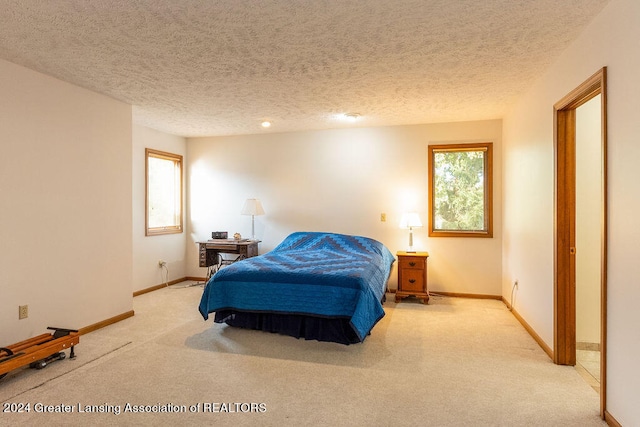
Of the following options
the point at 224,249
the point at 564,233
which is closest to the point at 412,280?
the point at 564,233

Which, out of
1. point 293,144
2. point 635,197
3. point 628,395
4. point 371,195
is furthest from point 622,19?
point 293,144

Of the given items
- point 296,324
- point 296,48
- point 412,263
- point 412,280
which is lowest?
point 296,324

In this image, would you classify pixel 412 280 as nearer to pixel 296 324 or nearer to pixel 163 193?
pixel 296 324

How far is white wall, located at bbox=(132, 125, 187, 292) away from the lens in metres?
4.99

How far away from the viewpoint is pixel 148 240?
520 centimetres

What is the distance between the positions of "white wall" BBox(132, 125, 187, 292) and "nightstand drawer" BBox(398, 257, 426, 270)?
3.55m

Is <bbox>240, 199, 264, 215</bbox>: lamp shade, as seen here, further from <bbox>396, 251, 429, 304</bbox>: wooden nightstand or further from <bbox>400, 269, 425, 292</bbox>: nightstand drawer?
<bbox>400, 269, 425, 292</bbox>: nightstand drawer

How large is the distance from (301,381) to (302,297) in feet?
2.64

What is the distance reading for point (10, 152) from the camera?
285cm

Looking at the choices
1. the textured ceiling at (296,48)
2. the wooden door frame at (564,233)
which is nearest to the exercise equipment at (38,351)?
the textured ceiling at (296,48)

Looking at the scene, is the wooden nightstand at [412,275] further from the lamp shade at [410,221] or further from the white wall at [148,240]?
the white wall at [148,240]

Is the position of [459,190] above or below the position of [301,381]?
above

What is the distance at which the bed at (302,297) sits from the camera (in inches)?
121

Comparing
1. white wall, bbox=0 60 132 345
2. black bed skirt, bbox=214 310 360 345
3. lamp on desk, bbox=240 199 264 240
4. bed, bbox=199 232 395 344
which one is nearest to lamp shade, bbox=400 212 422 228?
bed, bbox=199 232 395 344
